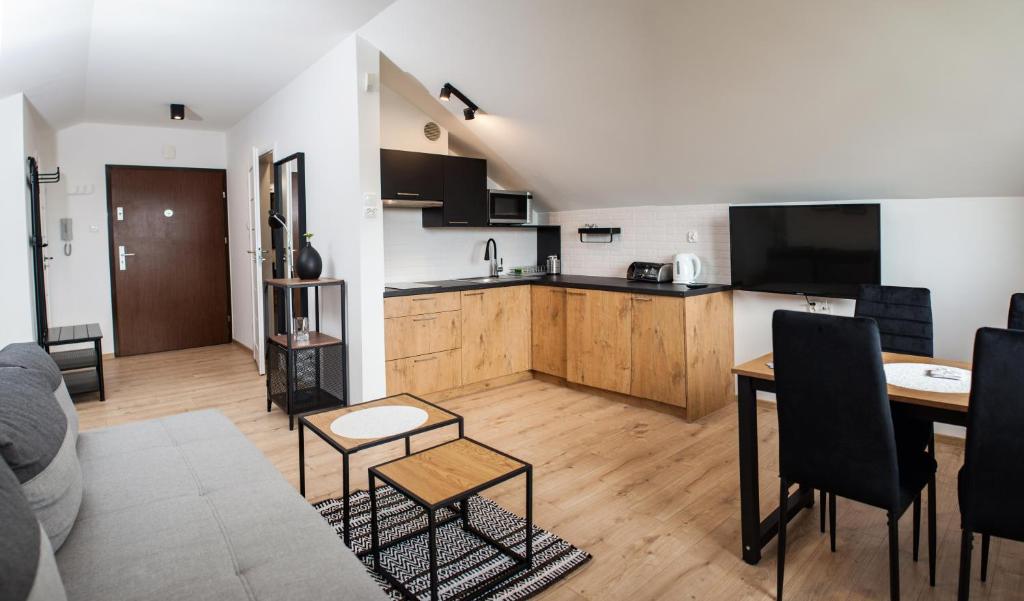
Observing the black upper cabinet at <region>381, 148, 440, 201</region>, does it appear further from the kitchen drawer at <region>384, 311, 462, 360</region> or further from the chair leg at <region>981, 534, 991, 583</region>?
the chair leg at <region>981, 534, 991, 583</region>

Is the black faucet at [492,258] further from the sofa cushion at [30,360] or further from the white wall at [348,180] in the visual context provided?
the sofa cushion at [30,360]

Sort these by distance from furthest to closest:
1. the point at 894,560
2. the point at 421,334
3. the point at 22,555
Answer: the point at 421,334 < the point at 894,560 < the point at 22,555

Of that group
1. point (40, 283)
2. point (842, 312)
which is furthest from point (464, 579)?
point (40, 283)

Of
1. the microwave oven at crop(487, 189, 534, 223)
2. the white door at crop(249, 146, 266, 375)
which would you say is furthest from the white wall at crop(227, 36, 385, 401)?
the microwave oven at crop(487, 189, 534, 223)

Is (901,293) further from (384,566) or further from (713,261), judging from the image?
(384,566)

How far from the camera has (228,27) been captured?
3510 millimetres

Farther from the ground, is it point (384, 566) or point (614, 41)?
point (614, 41)

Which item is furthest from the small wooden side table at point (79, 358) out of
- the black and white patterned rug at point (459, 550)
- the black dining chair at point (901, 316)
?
the black dining chair at point (901, 316)

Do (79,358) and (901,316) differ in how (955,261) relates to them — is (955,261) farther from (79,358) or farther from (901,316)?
(79,358)

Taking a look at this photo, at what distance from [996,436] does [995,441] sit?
0.02 metres

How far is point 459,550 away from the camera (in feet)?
7.68

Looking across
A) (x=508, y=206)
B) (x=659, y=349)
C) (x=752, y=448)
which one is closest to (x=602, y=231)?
(x=508, y=206)

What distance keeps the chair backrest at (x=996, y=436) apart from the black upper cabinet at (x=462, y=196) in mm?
3659

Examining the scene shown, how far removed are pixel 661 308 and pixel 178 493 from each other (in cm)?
304
